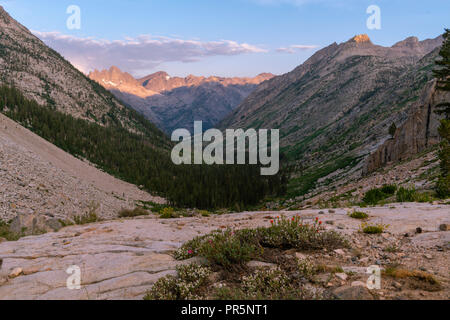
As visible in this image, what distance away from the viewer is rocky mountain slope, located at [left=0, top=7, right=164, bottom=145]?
124 metres

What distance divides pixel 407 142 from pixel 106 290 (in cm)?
4105

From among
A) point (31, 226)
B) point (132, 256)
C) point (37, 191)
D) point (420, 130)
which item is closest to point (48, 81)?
point (37, 191)

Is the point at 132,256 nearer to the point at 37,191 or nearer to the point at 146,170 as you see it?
the point at 37,191

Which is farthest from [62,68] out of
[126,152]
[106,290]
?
[106,290]

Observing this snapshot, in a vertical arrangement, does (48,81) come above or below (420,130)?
above

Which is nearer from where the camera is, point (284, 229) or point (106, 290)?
point (106, 290)

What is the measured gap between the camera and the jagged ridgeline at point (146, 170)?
274 feet

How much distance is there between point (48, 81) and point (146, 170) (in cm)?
8824

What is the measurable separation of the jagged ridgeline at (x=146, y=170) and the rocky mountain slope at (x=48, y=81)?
2925 centimetres

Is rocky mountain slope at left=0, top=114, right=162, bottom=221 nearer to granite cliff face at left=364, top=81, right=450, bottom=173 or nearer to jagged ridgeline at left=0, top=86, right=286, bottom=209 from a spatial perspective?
jagged ridgeline at left=0, top=86, right=286, bottom=209

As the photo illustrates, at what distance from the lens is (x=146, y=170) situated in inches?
3829

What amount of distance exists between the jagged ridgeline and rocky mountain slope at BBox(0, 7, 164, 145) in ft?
95.9
